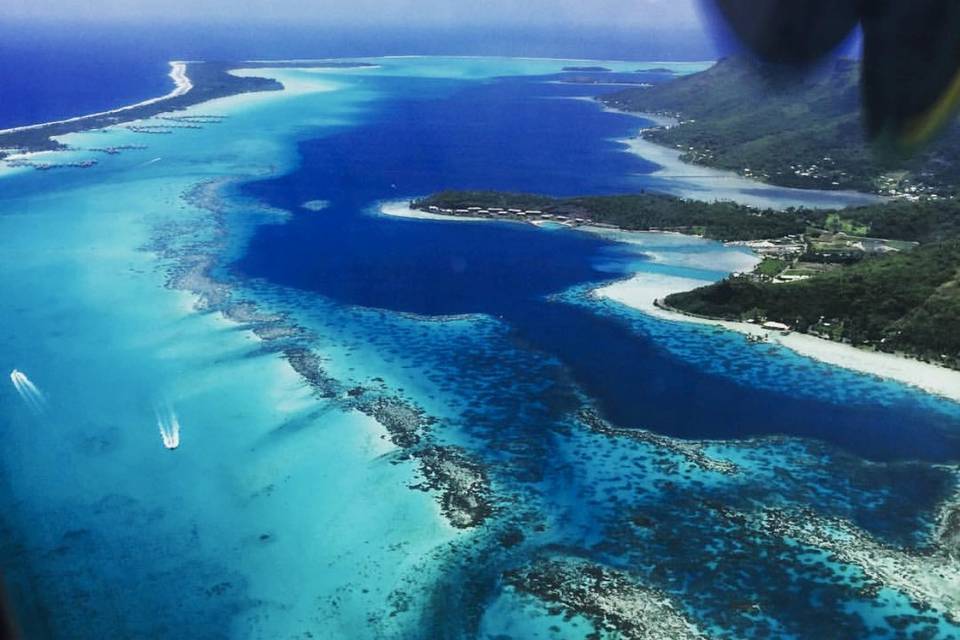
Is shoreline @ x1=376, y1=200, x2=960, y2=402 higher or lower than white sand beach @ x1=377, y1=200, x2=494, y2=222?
higher

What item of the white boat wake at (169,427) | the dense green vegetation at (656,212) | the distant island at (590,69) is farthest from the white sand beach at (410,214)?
the distant island at (590,69)

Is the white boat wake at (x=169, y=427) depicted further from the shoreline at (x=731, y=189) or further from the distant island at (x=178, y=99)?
the distant island at (x=178, y=99)

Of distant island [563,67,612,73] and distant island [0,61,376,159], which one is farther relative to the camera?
distant island [563,67,612,73]

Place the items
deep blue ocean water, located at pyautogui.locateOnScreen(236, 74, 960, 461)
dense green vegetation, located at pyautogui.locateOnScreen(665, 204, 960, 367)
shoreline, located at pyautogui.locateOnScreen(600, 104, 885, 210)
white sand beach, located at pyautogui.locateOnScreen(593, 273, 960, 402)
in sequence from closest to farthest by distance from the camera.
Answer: deep blue ocean water, located at pyautogui.locateOnScreen(236, 74, 960, 461) → white sand beach, located at pyautogui.locateOnScreen(593, 273, 960, 402) → dense green vegetation, located at pyautogui.locateOnScreen(665, 204, 960, 367) → shoreline, located at pyautogui.locateOnScreen(600, 104, 885, 210)

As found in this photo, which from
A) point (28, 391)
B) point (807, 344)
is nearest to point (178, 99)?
point (28, 391)

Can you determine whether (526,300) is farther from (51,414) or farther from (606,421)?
(51,414)

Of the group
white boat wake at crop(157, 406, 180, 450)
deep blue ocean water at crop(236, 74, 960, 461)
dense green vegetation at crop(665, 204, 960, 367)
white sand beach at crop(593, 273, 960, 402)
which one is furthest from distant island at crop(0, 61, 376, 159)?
dense green vegetation at crop(665, 204, 960, 367)

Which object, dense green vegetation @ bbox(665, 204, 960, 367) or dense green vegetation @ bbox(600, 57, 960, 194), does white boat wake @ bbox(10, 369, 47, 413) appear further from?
dense green vegetation @ bbox(600, 57, 960, 194)
